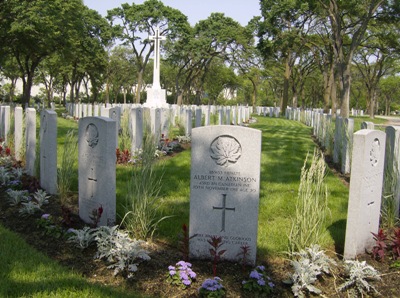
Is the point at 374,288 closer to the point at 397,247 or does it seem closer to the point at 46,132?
the point at 397,247

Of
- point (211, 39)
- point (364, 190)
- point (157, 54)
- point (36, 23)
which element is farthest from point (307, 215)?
point (211, 39)

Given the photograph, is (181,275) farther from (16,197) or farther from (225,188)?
(16,197)

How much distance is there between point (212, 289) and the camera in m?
3.43

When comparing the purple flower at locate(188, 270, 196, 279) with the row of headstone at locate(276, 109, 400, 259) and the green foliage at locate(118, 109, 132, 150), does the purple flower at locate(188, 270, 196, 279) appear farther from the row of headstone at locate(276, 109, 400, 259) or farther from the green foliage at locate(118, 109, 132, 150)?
the green foliage at locate(118, 109, 132, 150)

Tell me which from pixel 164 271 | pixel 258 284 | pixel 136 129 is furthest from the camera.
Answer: pixel 136 129

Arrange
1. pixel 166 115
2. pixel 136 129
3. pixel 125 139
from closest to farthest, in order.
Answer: pixel 125 139 < pixel 136 129 < pixel 166 115

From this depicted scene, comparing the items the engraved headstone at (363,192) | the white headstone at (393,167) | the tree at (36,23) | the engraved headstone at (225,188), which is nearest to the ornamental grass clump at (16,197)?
the engraved headstone at (225,188)

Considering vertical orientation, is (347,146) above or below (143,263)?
above

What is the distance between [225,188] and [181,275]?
1.01 metres

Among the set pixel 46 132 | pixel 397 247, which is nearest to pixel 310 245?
pixel 397 247

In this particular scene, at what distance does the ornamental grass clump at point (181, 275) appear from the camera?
366cm

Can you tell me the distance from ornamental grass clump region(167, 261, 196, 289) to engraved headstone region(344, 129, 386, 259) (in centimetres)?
178

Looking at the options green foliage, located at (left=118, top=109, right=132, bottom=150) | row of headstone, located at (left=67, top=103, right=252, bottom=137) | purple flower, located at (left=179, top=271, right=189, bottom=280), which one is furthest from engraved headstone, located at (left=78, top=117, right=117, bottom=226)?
green foliage, located at (left=118, top=109, right=132, bottom=150)

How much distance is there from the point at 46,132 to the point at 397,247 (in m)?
5.23
